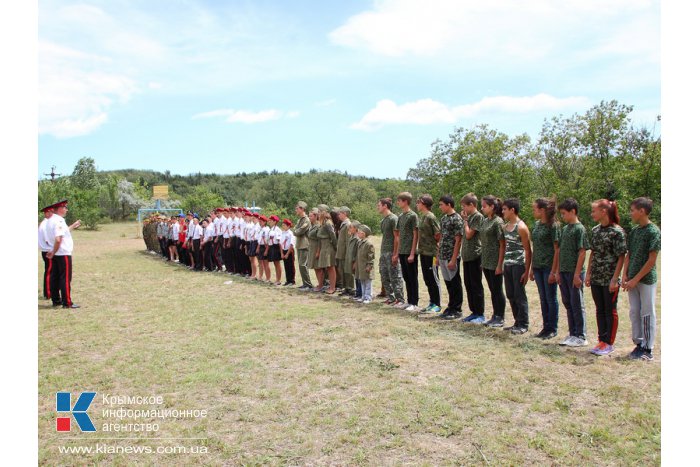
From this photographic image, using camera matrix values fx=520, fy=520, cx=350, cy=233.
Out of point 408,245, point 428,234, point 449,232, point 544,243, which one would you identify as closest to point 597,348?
point 544,243

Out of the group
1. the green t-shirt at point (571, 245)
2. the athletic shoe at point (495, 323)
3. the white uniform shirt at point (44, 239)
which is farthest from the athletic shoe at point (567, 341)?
the white uniform shirt at point (44, 239)

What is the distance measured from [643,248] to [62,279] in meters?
9.56

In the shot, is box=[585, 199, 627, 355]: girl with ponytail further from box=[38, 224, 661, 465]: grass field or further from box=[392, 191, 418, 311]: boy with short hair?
box=[392, 191, 418, 311]: boy with short hair

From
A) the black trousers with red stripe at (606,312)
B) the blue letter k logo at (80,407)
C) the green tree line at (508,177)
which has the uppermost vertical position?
the green tree line at (508,177)

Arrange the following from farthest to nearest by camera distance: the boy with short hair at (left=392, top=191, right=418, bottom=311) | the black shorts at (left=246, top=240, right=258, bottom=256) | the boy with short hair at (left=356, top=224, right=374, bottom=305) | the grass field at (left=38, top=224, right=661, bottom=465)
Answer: the black shorts at (left=246, top=240, right=258, bottom=256) → the boy with short hair at (left=356, top=224, right=374, bottom=305) → the boy with short hair at (left=392, top=191, right=418, bottom=311) → the grass field at (left=38, top=224, right=661, bottom=465)

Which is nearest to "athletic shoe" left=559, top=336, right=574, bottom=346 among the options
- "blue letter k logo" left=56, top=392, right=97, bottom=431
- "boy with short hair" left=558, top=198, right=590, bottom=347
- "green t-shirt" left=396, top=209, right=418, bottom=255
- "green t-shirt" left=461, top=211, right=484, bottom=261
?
"boy with short hair" left=558, top=198, right=590, bottom=347

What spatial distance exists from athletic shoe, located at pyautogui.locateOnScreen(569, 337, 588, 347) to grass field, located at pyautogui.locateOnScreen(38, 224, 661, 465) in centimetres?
30

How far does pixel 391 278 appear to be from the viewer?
29.7 ft

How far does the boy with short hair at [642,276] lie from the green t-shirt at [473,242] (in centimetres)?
222

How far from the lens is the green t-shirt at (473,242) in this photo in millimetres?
7602

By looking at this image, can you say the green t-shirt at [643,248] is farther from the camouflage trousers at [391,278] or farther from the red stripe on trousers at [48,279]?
the red stripe on trousers at [48,279]

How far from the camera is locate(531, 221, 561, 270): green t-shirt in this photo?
6555 millimetres

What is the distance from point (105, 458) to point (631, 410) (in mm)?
4214

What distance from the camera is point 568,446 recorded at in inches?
151
